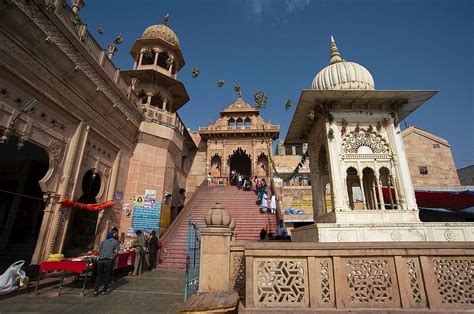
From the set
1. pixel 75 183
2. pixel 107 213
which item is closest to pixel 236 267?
Answer: pixel 75 183

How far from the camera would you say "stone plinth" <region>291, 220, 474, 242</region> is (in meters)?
5.14

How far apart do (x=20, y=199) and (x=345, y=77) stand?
1744 cm

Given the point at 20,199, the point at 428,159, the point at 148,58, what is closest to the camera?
the point at 20,199

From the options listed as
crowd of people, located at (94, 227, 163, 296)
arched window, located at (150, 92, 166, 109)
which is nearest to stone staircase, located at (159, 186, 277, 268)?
crowd of people, located at (94, 227, 163, 296)

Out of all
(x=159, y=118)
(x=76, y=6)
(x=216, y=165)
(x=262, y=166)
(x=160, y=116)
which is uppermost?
(x=76, y=6)

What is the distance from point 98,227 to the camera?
37.7 feet

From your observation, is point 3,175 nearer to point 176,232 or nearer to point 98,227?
point 98,227

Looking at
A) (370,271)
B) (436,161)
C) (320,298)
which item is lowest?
(320,298)

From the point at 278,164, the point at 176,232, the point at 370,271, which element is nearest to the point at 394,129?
the point at 370,271

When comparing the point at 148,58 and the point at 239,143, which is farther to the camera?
the point at 239,143

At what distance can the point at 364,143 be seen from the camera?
20.1ft

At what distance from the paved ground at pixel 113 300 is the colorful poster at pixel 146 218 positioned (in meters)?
5.34

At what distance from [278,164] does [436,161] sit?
1305cm

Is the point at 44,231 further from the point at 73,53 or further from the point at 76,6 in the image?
the point at 76,6
